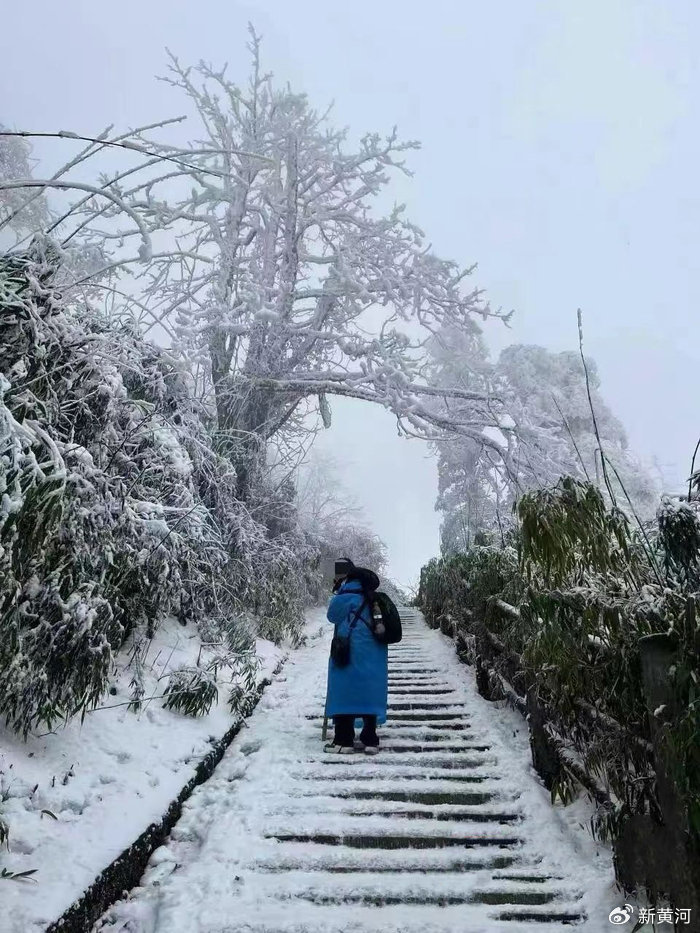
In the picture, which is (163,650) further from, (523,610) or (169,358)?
(523,610)

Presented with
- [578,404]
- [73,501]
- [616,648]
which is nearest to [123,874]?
[73,501]

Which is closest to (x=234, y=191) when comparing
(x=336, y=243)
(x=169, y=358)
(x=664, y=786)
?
(x=336, y=243)

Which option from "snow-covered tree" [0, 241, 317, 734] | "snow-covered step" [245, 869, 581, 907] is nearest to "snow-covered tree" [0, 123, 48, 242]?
"snow-covered tree" [0, 241, 317, 734]

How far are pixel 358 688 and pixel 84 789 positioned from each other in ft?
6.39

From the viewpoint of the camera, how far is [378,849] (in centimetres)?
313

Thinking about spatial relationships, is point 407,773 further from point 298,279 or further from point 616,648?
point 298,279

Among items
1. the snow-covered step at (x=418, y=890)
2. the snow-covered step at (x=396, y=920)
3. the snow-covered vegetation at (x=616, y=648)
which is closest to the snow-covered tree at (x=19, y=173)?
the snow-covered vegetation at (x=616, y=648)

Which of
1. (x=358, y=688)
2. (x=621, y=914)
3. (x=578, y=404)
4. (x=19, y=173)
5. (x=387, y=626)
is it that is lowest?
(x=621, y=914)

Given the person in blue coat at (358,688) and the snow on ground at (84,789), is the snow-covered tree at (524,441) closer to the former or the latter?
the person in blue coat at (358,688)

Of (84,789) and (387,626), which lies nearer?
(84,789)

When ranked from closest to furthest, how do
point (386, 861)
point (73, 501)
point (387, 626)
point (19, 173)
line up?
point (73, 501) → point (386, 861) → point (387, 626) → point (19, 173)

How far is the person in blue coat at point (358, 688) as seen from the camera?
4.49m

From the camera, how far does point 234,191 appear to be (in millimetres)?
11367

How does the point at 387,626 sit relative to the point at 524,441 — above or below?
below
